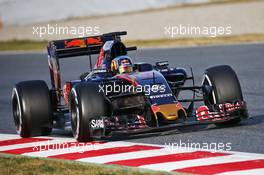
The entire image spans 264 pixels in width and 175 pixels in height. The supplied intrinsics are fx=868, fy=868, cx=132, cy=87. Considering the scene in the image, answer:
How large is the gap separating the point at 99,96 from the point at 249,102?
4.26 metres

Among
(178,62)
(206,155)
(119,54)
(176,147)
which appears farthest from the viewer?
(178,62)

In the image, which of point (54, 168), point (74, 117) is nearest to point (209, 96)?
point (74, 117)

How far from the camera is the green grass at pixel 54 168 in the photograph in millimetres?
8416

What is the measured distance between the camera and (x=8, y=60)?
2598 cm

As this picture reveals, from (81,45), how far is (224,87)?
2654 millimetres

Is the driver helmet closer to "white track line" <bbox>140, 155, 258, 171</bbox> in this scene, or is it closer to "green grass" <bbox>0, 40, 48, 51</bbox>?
"white track line" <bbox>140, 155, 258, 171</bbox>

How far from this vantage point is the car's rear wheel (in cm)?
1098

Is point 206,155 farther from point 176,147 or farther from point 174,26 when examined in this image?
point 174,26

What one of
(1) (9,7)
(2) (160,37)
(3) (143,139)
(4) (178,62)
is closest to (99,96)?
(3) (143,139)

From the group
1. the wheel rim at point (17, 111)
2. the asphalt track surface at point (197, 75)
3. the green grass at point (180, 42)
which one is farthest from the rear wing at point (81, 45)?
the green grass at point (180, 42)

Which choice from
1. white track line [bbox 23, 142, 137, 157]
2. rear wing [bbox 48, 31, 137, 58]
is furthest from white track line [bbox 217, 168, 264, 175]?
rear wing [bbox 48, 31, 137, 58]

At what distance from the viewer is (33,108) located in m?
11.1

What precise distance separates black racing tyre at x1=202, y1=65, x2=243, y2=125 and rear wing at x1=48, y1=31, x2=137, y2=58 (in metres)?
1.84

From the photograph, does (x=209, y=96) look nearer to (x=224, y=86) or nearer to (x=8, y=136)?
(x=224, y=86)
